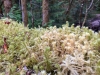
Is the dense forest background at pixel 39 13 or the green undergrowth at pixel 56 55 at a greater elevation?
the green undergrowth at pixel 56 55

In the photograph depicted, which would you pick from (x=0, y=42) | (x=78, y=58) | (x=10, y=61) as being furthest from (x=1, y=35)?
(x=78, y=58)

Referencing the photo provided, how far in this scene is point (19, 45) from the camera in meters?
1.50

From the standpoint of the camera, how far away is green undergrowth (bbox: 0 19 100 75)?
1.06 m

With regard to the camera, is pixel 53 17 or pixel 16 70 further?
pixel 53 17

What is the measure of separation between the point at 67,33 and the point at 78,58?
1.24 ft

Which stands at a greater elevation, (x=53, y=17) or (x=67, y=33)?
(x=67, y=33)

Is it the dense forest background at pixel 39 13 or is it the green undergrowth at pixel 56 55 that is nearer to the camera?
the green undergrowth at pixel 56 55

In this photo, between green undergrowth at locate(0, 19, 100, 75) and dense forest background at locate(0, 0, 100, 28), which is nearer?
green undergrowth at locate(0, 19, 100, 75)

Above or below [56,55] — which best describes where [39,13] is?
below

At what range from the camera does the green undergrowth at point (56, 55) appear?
1.06 meters

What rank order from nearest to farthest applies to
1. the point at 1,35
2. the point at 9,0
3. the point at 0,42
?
the point at 0,42, the point at 1,35, the point at 9,0

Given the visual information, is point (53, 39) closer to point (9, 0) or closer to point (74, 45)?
point (74, 45)

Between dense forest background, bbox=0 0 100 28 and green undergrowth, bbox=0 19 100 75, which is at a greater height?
green undergrowth, bbox=0 19 100 75

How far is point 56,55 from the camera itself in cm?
123
